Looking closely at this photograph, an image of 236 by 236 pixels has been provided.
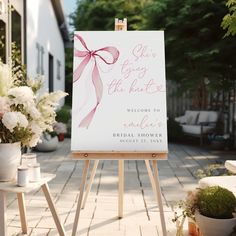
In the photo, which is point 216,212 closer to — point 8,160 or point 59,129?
point 8,160

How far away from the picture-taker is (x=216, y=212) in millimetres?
2969

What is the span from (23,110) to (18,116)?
6.7 inches

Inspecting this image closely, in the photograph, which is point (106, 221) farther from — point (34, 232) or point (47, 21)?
point (47, 21)

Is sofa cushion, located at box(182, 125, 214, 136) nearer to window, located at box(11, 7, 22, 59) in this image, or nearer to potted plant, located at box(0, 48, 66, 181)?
window, located at box(11, 7, 22, 59)

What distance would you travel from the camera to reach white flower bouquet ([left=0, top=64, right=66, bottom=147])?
2797mm

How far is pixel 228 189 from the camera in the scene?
10.6ft

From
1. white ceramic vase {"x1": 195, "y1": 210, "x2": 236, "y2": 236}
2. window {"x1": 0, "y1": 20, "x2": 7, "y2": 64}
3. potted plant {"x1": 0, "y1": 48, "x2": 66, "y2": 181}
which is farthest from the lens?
window {"x1": 0, "y1": 20, "x2": 7, "y2": 64}

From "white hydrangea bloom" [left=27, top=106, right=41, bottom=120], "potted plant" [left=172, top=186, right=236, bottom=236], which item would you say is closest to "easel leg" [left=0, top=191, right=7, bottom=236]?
"white hydrangea bloom" [left=27, top=106, right=41, bottom=120]

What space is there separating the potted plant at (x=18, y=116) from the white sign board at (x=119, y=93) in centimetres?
26

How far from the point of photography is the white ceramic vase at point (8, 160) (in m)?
2.83

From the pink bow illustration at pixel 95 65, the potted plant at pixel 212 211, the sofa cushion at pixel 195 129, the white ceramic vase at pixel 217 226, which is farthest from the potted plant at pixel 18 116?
the sofa cushion at pixel 195 129

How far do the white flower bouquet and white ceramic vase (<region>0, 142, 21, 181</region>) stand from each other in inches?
3.3

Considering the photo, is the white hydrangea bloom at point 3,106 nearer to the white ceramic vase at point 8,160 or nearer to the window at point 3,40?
the white ceramic vase at point 8,160

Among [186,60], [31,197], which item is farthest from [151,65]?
[186,60]
